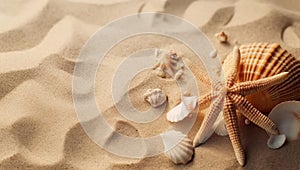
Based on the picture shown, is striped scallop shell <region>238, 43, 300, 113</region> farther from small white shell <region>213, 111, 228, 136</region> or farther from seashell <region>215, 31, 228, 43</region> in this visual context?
seashell <region>215, 31, 228, 43</region>

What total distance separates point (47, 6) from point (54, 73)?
0.46 metres

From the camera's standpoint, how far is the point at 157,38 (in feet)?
6.11

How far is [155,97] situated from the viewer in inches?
62.5

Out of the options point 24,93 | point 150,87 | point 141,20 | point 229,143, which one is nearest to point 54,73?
point 24,93

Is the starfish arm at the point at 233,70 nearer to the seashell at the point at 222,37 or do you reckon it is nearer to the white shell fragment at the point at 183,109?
the white shell fragment at the point at 183,109

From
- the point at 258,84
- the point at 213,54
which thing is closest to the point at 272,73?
the point at 258,84

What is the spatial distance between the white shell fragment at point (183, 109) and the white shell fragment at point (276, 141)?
0.90 ft

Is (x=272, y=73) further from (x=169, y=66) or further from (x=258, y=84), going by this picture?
(x=169, y=66)

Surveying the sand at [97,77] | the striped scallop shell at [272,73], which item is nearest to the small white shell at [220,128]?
the sand at [97,77]

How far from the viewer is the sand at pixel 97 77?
1.42 metres

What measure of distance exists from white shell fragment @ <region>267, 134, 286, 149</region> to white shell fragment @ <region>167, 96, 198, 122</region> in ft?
0.90

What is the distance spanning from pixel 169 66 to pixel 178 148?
389 millimetres

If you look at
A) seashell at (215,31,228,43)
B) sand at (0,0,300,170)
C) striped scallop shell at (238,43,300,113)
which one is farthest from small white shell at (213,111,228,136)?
seashell at (215,31,228,43)

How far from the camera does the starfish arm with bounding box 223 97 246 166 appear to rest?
4.51 ft
